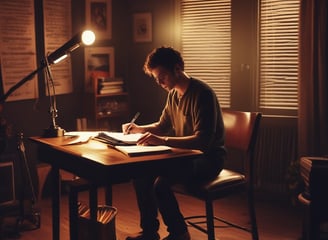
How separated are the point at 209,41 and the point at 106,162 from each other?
8.18ft

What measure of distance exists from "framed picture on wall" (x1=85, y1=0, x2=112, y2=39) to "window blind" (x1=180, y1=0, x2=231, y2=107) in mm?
739

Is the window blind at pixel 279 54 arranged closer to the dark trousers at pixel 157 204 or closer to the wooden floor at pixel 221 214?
the wooden floor at pixel 221 214

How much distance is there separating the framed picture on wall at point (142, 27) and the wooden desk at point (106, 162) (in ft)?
7.31

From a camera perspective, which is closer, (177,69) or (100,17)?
(177,69)

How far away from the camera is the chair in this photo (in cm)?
270

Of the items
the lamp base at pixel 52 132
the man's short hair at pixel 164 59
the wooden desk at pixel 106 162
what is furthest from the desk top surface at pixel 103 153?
the man's short hair at pixel 164 59

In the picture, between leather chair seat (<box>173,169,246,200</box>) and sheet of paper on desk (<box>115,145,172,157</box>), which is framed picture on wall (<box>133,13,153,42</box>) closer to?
leather chair seat (<box>173,169,246,200</box>)

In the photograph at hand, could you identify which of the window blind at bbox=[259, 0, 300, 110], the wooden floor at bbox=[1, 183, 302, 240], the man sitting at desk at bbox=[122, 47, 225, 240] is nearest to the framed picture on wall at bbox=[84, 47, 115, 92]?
the wooden floor at bbox=[1, 183, 302, 240]

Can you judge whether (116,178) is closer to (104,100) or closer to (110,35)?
(104,100)

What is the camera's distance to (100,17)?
4.70 meters

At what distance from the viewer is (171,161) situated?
7.63 feet

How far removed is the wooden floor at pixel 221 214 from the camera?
10.9 feet

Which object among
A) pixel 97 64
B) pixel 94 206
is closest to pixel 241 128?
pixel 94 206

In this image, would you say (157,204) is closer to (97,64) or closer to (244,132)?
(244,132)
